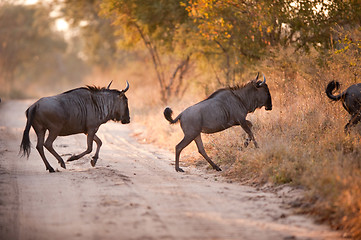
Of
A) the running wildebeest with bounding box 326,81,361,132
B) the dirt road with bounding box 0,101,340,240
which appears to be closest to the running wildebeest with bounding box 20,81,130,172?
the dirt road with bounding box 0,101,340,240

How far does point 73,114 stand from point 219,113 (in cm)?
281

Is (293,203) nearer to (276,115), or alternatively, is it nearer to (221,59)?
(276,115)

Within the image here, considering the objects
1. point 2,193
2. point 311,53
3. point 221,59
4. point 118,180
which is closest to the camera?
point 2,193

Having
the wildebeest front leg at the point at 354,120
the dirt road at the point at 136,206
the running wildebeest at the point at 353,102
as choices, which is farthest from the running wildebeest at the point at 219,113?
the wildebeest front leg at the point at 354,120

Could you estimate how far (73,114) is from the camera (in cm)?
878

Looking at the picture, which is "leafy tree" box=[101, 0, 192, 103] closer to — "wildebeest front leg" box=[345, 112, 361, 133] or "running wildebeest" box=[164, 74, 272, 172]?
"running wildebeest" box=[164, 74, 272, 172]

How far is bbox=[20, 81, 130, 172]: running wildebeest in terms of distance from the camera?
27.6 feet

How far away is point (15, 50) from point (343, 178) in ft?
136

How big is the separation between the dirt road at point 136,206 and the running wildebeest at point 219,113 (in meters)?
0.71

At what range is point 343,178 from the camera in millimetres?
5910

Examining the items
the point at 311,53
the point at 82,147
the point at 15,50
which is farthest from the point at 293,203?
the point at 15,50

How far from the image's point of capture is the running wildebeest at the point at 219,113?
28.5ft

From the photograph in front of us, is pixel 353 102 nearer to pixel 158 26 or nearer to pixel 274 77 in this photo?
pixel 274 77

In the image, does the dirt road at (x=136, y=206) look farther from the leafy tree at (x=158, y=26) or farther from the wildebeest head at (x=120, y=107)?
the leafy tree at (x=158, y=26)
